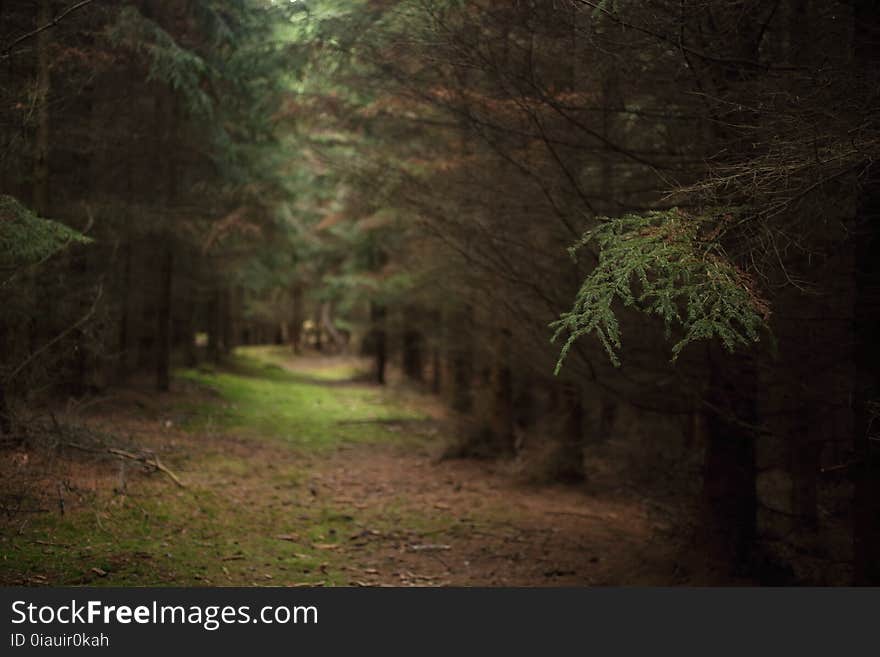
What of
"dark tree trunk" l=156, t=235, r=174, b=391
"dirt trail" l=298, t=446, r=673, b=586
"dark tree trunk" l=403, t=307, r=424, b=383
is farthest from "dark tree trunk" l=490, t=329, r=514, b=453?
"dark tree trunk" l=403, t=307, r=424, b=383

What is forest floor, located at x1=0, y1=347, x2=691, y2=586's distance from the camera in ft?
20.8

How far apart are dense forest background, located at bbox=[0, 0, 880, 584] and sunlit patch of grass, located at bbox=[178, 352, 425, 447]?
2.93 m

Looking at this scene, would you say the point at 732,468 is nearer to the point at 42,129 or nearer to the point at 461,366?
the point at 42,129

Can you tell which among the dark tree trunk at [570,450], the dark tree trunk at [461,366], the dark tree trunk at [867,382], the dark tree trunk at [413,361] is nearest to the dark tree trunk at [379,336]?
the dark tree trunk at [413,361]

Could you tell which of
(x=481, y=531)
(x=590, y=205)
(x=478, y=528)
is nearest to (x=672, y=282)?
(x=590, y=205)

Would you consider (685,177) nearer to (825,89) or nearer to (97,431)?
(825,89)

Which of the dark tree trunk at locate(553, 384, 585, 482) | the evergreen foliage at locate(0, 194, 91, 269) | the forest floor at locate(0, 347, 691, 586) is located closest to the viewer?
the evergreen foliage at locate(0, 194, 91, 269)

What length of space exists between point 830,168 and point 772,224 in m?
0.69

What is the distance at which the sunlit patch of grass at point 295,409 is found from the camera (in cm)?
1452

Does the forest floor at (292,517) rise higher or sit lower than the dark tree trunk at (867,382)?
lower

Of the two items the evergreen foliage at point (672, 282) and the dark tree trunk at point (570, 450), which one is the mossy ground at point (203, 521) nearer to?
the dark tree trunk at point (570, 450)

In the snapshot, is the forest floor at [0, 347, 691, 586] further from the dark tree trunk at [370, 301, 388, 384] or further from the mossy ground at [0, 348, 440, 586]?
the dark tree trunk at [370, 301, 388, 384]

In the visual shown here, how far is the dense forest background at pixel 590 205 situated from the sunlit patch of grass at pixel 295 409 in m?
2.93

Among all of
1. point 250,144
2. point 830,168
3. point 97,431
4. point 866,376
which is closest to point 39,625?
point 97,431
